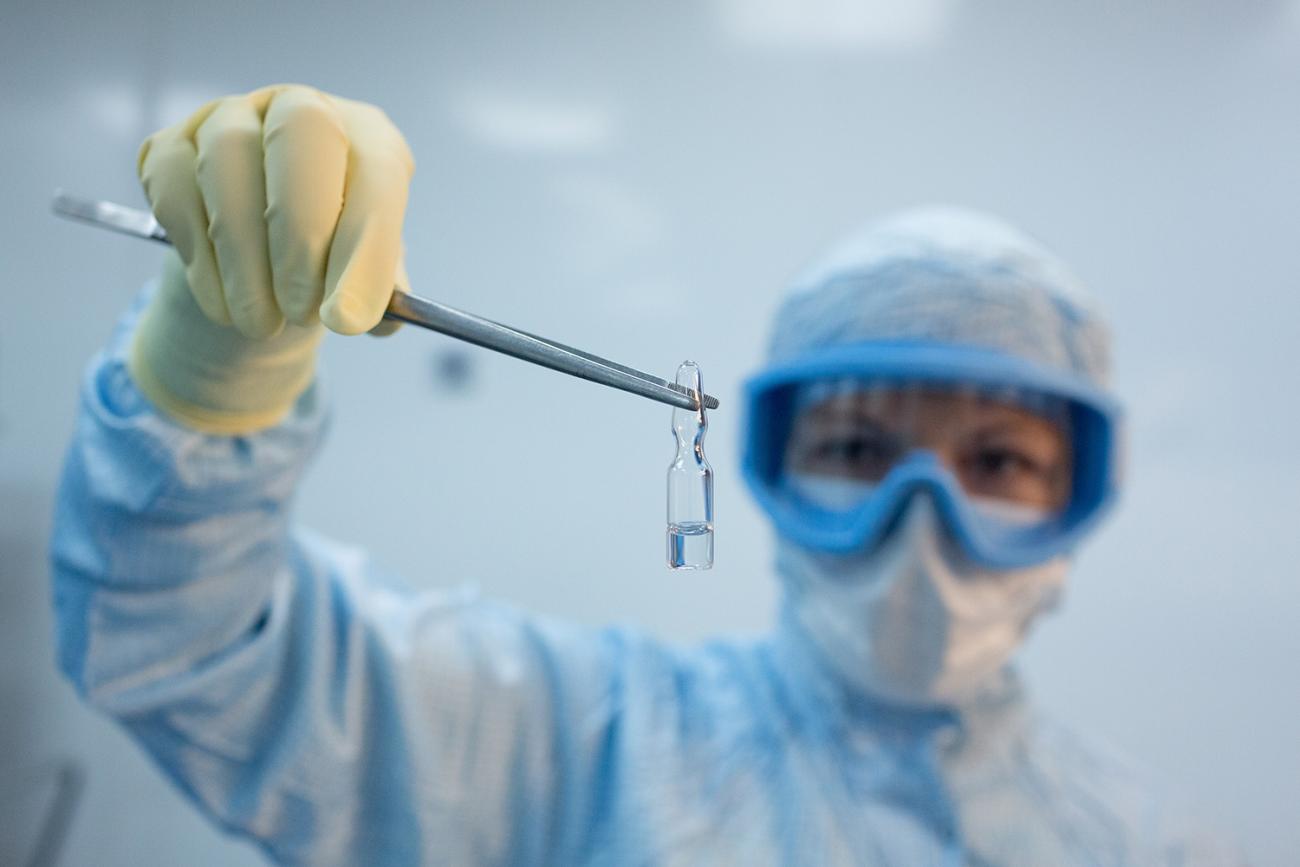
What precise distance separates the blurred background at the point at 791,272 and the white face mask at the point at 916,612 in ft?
1.08

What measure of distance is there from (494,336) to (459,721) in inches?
21.8

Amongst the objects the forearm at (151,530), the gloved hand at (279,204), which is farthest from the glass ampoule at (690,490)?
the forearm at (151,530)

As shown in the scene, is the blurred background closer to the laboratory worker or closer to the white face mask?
the laboratory worker

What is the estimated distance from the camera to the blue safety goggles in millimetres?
903

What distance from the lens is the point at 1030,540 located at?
38.1 inches

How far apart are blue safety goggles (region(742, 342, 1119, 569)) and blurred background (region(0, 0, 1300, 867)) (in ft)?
0.56

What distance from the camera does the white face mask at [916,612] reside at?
→ 2.94 ft

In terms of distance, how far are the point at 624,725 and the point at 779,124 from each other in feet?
2.80

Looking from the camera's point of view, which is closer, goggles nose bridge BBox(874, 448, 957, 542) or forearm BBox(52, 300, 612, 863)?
forearm BBox(52, 300, 612, 863)

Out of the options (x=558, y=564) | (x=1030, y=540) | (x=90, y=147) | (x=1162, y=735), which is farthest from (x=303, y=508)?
(x=1162, y=735)

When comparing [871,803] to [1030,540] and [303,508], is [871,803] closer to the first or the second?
[1030,540]

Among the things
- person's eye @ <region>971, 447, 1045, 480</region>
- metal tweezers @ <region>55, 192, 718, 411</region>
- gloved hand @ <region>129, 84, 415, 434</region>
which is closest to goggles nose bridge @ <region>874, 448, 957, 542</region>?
person's eye @ <region>971, 447, 1045, 480</region>

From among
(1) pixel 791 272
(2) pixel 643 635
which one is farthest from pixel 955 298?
(2) pixel 643 635

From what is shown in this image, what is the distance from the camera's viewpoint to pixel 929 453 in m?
0.94
